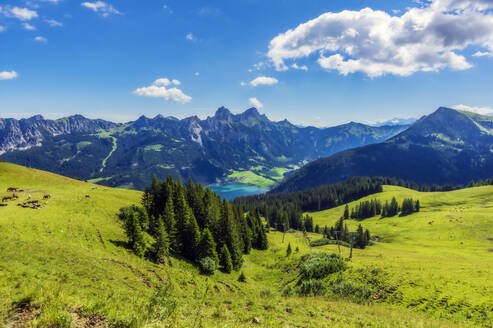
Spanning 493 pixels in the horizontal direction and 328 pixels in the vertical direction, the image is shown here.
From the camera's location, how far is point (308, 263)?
177 ft

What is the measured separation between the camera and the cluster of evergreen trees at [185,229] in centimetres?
4600

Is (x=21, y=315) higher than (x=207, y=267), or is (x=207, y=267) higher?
(x=21, y=315)

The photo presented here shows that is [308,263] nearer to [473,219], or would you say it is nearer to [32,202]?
[32,202]

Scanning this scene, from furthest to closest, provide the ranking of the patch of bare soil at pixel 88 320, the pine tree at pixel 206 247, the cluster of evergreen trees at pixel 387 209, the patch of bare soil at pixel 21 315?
1. the cluster of evergreen trees at pixel 387 209
2. the pine tree at pixel 206 247
3. the patch of bare soil at pixel 88 320
4. the patch of bare soil at pixel 21 315

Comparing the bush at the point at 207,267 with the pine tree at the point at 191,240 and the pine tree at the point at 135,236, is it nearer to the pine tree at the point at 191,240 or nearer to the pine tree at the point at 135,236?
the pine tree at the point at 191,240

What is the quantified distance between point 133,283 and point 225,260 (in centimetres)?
2917

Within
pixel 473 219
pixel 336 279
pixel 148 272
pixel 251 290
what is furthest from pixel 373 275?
pixel 473 219

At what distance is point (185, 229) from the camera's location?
58500mm

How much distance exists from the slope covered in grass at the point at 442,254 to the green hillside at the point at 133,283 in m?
0.28

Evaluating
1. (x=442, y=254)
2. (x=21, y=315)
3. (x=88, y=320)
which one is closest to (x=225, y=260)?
(x=88, y=320)

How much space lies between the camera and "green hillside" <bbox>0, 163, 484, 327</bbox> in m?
10.6

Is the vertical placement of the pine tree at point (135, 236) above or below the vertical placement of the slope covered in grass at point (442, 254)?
above

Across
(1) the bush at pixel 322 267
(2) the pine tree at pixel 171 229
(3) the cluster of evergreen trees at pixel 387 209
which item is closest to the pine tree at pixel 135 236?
(2) the pine tree at pixel 171 229

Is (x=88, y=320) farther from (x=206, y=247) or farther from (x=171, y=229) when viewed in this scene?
(x=171, y=229)
